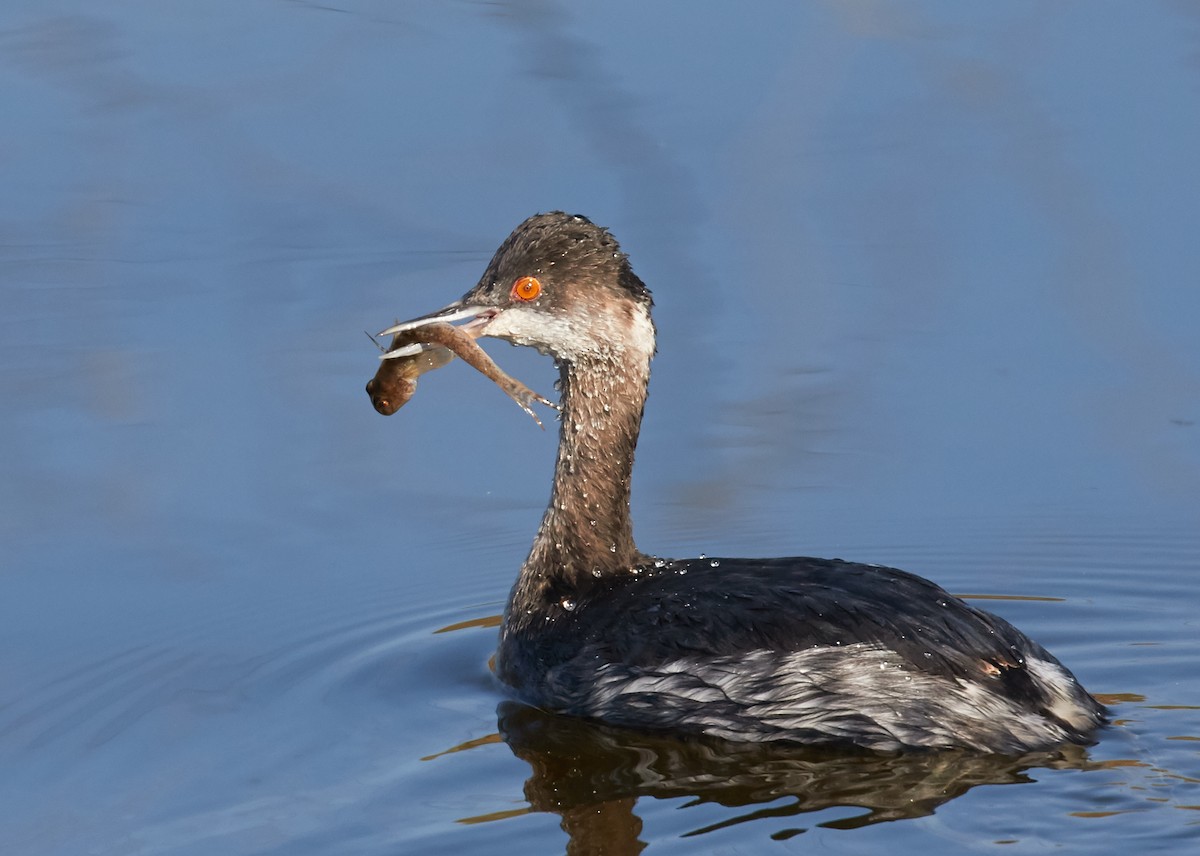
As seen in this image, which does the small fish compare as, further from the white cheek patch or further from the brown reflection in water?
the brown reflection in water

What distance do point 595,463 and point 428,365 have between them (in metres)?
0.77

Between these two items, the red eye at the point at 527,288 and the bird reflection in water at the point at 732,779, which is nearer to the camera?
the bird reflection in water at the point at 732,779

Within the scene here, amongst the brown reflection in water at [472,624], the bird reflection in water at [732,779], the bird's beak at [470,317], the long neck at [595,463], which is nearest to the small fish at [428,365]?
the bird's beak at [470,317]

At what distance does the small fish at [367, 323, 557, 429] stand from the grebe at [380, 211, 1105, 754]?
7 cm

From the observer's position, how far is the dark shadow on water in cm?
622

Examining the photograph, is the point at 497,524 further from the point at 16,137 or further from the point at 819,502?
the point at 16,137

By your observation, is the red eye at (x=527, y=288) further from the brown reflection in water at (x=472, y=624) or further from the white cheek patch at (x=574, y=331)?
the brown reflection in water at (x=472, y=624)

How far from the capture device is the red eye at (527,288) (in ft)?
25.6

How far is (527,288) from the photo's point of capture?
7801mm

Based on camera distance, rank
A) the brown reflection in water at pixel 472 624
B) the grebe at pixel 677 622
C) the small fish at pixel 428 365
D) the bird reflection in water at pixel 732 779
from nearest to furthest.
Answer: the bird reflection in water at pixel 732 779, the grebe at pixel 677 622, the small fish at pixel 428 365, the brown reflection in water at pixel 472 624

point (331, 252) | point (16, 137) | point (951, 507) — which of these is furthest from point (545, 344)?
point (16, 137)

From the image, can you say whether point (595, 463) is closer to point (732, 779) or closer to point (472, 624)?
point (472, 624)

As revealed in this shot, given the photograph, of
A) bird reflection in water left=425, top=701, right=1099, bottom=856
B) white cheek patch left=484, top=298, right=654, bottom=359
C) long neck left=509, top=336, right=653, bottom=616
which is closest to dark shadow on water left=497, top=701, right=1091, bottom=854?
bird reflection in water left=425, top=701, right=1099, bottom=856

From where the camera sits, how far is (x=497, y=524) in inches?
347
